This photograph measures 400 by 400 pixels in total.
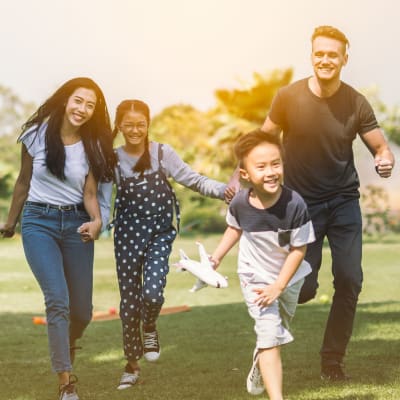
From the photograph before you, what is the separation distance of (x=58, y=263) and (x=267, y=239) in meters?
1.60

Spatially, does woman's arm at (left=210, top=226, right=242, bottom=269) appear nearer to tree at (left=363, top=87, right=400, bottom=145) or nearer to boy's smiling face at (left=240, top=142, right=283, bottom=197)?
boy's smiling face at (left=240, top=142, right=283, bottom=197)

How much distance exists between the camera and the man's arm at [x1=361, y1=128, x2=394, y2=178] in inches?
237

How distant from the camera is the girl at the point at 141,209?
21.3 feet

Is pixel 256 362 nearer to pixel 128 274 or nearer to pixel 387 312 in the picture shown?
pixel 128 274

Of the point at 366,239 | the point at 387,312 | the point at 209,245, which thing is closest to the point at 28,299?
the point at 387,312

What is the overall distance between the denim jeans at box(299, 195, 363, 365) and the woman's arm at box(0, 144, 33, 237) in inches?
74.9

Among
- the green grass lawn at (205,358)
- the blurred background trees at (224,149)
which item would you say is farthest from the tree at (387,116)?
the green grass lawn at (205,358)

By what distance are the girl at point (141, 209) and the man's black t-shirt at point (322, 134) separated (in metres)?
0.59

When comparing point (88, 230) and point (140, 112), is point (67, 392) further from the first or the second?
point (140, 112)

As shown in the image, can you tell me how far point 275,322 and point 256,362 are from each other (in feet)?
1.11

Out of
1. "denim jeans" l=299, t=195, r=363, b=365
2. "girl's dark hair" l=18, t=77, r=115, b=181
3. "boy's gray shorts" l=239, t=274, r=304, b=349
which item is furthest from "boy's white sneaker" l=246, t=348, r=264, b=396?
"girl's dark hair" l=18, t=77, r=115, b=181

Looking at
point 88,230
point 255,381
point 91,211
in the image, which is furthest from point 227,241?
point 91,211

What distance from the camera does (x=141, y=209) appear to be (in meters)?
6.53

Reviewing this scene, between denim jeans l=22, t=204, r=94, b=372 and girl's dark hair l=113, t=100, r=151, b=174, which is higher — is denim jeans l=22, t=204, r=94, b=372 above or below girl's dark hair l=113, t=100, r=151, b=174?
below
